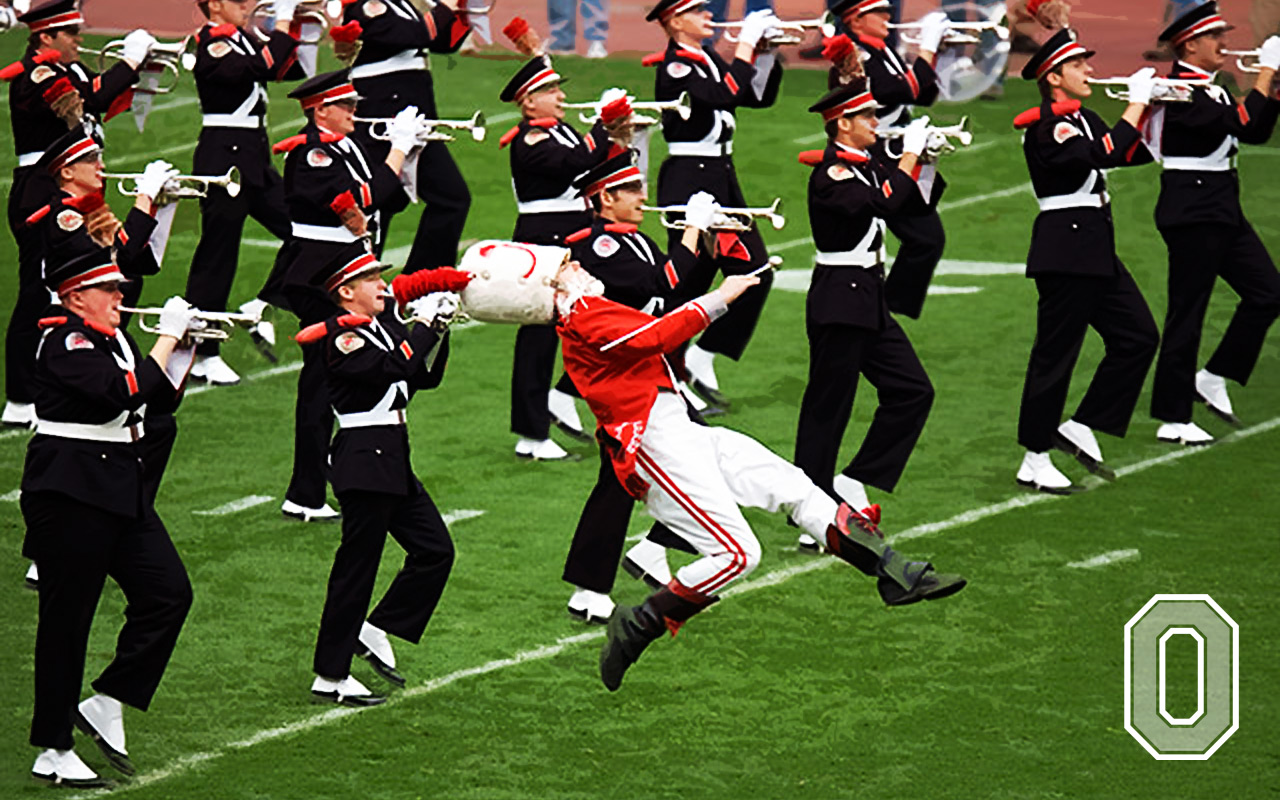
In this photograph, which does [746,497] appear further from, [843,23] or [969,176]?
[969,176]

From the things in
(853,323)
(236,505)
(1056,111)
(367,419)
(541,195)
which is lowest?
(236,505)

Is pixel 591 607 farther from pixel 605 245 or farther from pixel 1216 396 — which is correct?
pixel 1216 396

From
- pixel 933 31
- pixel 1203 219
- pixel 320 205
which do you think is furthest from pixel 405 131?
pixel 1203 219

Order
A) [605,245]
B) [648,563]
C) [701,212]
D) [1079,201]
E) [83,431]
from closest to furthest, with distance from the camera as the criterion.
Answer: [83,431], [701,212], [605,245], [648,563], [1079,201]

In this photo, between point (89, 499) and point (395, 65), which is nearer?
point (89, 499)

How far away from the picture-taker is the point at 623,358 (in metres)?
8.55

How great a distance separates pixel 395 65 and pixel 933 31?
10.0 feet

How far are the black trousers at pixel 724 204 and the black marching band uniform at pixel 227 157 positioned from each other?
223 cm

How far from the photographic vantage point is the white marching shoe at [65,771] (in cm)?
831

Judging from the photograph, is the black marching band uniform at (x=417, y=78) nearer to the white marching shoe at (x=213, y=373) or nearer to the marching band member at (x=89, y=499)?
the white marching shoe at (x=213, y=373)

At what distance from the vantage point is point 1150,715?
29.6 feet

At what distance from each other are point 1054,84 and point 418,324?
4254mm

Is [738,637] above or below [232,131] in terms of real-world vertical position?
below

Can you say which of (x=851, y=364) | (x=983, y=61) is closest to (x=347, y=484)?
(x=851, y=364)
